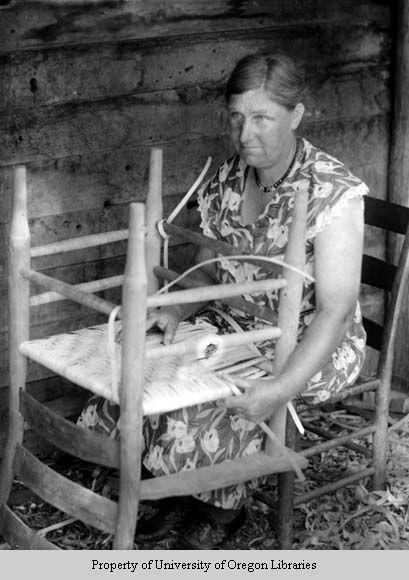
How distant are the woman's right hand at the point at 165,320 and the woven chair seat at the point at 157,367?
0.03m

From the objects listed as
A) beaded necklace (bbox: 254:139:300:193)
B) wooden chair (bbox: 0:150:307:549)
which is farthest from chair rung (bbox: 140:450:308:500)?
beaded necklace (bbox: 254:139:300:193)

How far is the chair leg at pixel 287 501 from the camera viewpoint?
115 inches

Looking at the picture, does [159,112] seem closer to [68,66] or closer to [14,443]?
[68,66]

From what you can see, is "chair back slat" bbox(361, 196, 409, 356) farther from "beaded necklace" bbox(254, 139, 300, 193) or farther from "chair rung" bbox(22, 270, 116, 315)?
"chair rung" bbox(22, 270, 116, 315)

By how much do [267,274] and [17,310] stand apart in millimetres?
707

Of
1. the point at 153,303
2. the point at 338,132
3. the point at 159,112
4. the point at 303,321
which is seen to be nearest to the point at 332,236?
the point at 303,321

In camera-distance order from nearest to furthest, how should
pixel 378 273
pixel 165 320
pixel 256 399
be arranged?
pixel 256 399 → pixel 165 320 → pixel 378 273

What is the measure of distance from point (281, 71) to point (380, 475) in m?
1.39

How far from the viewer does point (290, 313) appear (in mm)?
2674

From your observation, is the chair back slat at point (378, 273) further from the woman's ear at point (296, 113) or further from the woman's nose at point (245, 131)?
the woman's nose at point (245, 131)

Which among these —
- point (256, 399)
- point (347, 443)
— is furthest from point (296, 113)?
point (347, 443)

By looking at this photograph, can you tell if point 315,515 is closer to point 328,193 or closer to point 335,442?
point 335,442

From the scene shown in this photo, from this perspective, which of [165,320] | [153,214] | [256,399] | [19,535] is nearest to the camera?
[256,399]

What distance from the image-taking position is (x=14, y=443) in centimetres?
298
